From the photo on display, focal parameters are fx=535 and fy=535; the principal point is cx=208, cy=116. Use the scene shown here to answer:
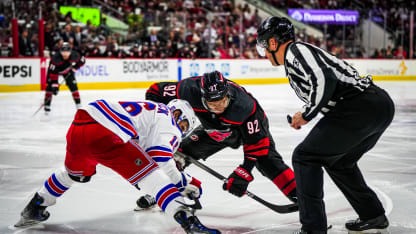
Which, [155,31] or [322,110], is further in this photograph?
[155,31]

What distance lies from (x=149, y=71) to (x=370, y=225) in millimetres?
11591

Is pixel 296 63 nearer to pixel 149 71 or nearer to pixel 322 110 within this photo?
pixel 322 110

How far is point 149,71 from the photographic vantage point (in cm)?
1403

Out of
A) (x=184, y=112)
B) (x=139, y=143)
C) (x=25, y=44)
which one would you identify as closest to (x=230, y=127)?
(x=184, y=112)

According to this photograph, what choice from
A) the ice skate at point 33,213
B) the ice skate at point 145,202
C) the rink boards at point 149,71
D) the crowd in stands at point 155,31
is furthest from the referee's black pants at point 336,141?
the crowd in stands at point 155,31

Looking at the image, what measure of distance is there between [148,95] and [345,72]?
1.51m

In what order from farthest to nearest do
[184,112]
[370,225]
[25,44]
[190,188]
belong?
[25,44] → [190,188] → [370,225] → [184,112]

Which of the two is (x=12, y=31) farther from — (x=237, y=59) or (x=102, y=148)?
(x=102, y=148)

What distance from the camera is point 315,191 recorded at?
2.56 metres

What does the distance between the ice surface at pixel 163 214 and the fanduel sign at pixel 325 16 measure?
478 inches

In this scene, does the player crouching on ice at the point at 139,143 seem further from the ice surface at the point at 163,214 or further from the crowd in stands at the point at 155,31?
the crowd in stands at the point at 155,31

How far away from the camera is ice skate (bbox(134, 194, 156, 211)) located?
3285 millimetres

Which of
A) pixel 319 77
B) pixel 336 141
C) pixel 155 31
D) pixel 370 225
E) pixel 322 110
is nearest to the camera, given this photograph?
pixel 319 77

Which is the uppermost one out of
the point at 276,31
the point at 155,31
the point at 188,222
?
the point at 155,31
